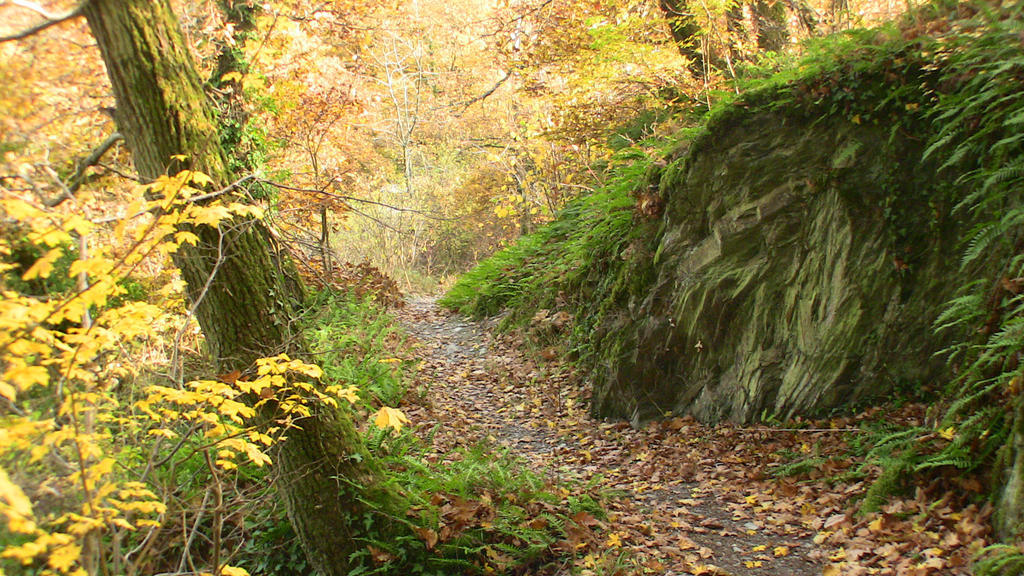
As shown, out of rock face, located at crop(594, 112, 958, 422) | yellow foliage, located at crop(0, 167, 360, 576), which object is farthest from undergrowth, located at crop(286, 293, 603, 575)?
rock face, located at crop(594, 112, 958, 422)

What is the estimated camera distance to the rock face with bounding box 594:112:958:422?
5246mm

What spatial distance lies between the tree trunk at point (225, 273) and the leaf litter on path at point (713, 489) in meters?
1.78

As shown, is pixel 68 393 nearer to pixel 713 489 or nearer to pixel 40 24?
pixel 40 24

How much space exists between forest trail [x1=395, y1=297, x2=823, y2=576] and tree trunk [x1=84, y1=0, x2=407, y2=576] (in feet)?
6.34

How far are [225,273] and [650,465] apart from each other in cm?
416

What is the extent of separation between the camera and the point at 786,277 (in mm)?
6000

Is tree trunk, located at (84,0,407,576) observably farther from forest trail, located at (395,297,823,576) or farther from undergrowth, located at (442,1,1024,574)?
undergrowth, located at (442,1,1024,574)

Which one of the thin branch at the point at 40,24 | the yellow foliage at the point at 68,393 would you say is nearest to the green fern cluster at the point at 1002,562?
the yellow foliage at the point at 68,393

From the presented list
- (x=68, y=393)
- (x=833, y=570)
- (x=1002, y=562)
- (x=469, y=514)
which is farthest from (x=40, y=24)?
(x=1002, y=562)

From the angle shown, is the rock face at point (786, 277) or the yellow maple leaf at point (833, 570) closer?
the yellow maple leaf at point (833, 570)

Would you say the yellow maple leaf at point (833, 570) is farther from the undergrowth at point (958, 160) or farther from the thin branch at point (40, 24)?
the thin branch at point (40, 24)

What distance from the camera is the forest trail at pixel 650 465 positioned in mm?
4297

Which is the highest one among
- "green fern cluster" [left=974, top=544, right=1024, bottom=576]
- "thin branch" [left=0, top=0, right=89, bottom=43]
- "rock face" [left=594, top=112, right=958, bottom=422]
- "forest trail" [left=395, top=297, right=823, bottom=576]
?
"thin branch" [left=0, top=0, right=89, bottom=43]

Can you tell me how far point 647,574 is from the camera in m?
4.10
